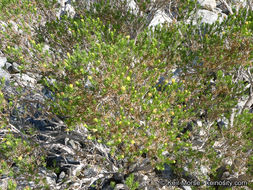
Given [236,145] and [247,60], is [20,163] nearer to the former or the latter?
[236,145]

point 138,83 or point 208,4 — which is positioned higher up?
point 208,4

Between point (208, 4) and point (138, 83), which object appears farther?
point (208, 4)

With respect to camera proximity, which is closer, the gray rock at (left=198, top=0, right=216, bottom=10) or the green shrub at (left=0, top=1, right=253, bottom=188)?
the green shrub at (left=0, top=1, right=253, bottom=188)

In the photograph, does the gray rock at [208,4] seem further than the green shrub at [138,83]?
Yes

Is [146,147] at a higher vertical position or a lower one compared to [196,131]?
lower

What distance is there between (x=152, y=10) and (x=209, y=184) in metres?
7.37

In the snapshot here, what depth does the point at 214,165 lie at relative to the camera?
5656mm

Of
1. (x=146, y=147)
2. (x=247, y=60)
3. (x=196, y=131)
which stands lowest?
(x=146, y=147)

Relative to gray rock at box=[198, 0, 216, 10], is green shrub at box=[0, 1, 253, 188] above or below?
below

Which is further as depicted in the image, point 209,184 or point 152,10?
point 152,10

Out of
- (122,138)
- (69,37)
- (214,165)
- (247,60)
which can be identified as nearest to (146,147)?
(122,138)

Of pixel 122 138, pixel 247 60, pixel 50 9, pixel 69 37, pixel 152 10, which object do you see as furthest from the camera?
pixel 50 9

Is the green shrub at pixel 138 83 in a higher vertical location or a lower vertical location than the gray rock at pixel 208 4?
lower

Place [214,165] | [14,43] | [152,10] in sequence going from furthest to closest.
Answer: [152,10], [14,43], [214,165]
